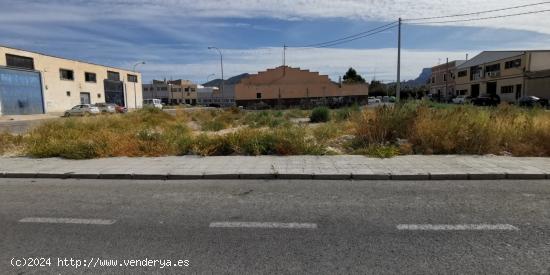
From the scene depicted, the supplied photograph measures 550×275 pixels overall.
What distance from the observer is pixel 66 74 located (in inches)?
1927

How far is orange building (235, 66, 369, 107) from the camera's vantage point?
6400 cm

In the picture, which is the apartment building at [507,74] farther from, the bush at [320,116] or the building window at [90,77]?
the building window at [90,77]

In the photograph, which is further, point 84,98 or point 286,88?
point 286,88

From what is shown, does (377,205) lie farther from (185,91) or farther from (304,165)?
(185,91)

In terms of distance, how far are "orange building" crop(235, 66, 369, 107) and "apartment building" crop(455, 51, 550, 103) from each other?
21333mm

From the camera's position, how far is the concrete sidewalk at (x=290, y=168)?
7.20 meters

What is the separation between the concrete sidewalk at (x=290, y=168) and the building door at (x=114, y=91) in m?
55.3

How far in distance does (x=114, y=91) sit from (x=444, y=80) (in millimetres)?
73304

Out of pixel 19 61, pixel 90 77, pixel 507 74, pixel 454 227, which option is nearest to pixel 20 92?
pixel 19 61

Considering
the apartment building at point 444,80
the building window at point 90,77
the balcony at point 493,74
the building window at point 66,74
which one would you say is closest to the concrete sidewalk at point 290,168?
the building window at point 66,74

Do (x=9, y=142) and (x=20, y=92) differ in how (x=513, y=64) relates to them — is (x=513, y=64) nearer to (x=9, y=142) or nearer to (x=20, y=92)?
(x=9, y=142)

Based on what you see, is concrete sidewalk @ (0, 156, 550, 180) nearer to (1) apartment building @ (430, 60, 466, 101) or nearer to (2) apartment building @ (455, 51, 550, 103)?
(2) apartment building @ (455, 51, 550, 103)

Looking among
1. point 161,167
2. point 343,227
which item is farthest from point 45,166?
point 343,227

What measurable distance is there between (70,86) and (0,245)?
53455mm
